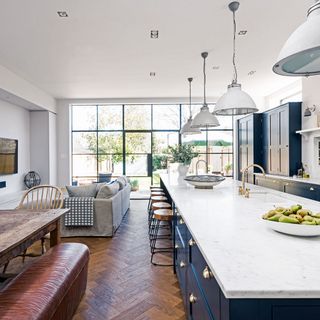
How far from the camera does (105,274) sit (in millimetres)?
2848

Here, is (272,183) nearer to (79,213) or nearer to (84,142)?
(79,213)

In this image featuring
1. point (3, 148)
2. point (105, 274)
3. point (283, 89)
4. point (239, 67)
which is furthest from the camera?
point (283, 89)

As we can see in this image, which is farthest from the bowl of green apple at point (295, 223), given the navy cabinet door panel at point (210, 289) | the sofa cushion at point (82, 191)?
the sofa cushion at point (82, 191)

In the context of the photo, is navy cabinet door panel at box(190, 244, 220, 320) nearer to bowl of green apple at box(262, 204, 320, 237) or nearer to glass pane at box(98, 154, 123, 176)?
bowl of green apple at box(262, 204, 320, 237)

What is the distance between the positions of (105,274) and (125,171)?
5452 millimetres

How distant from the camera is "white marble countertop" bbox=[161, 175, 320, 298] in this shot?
2.60 ft

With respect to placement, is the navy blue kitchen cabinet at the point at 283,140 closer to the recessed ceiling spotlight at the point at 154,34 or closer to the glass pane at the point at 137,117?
the recessed ceiling spotlight at the point at 154,34

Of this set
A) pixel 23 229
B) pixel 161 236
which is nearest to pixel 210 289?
pixel 23 229

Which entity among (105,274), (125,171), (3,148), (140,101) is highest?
(140,101)

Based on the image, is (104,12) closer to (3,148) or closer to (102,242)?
(102,242)

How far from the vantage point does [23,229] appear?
2020mm

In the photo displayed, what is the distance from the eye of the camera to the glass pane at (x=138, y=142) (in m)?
8.21

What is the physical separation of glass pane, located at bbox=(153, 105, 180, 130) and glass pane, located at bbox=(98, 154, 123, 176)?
1.55 m

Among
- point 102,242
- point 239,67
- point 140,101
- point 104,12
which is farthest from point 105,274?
point 140,101
